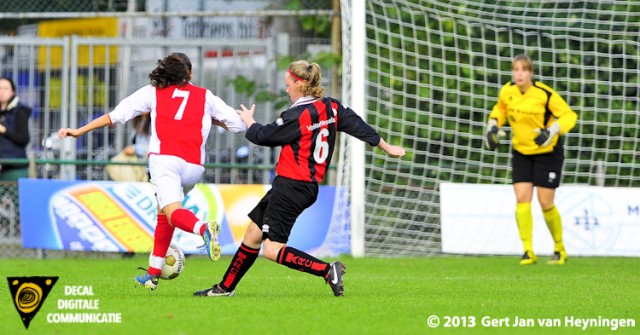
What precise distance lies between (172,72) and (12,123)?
5.92 metres

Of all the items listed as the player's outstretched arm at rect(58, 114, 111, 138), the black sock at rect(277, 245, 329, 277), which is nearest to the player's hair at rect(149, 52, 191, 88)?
the player's outstretched arm at rect(58, 114, 111, 138)

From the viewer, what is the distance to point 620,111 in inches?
629

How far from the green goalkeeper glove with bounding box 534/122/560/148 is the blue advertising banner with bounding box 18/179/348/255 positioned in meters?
3.29

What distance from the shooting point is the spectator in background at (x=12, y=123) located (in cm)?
1463

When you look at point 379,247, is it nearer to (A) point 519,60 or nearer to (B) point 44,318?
(A) point 519,60

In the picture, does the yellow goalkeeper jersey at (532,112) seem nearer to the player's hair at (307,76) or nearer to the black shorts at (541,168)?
the black shorts at (541,168)

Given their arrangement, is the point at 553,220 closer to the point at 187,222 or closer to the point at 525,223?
the point at 525,223

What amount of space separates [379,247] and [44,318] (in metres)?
7.87

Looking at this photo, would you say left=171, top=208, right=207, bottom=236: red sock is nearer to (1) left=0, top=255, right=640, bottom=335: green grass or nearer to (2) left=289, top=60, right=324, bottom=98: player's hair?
(1) left=0, top=255, right=640, bottom=335: green grass

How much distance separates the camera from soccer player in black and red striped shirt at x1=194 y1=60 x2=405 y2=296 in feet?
29.9

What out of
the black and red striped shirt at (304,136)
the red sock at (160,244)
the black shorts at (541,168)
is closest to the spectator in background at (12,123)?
the black shorts at (541,168)

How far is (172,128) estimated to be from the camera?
929 centimetres

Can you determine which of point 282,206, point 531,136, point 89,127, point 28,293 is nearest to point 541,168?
point 531,136

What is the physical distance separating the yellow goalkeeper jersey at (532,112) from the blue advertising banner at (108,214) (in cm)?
304
